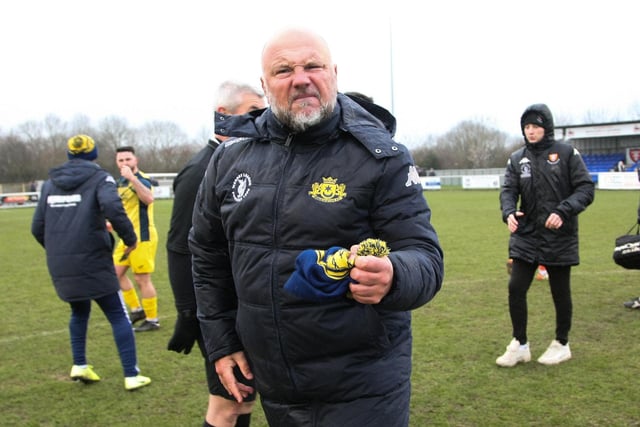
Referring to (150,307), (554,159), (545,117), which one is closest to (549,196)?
(554,159)

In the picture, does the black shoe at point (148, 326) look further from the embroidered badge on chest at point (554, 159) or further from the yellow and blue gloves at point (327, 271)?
the yellow and blue gloves at point (327, 271)

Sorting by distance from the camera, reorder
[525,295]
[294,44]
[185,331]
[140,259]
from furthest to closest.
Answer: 1. [140,259]
2. [525,295]
3. [185,331]
4. [294,44]

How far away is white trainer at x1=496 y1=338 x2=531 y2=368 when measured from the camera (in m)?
5.09

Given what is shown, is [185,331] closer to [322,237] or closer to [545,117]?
[322,237]

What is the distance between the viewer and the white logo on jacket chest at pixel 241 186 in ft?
7.35

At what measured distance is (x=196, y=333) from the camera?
338 centimetres

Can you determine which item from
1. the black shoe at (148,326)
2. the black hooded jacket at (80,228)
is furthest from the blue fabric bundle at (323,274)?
the black shoe at (148,326)

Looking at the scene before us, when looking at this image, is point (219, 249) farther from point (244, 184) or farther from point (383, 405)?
point (383, 405)

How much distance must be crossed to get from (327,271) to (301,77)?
0.82 m

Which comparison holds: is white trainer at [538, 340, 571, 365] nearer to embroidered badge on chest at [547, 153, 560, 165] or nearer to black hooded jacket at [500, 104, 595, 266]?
black hooded jacket at [500, 104, 595, 266]

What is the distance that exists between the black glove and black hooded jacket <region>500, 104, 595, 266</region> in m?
3.07

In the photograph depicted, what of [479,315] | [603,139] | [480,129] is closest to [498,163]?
[480,129]

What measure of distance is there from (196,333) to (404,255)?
1928mm

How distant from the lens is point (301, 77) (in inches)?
84.2
